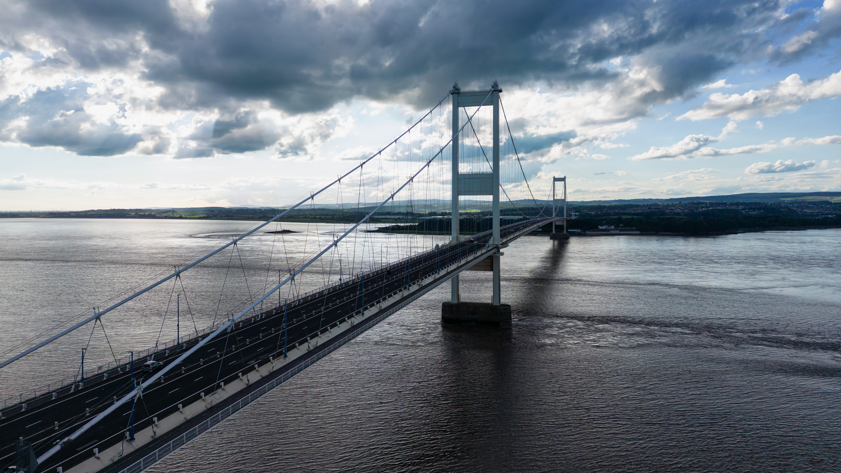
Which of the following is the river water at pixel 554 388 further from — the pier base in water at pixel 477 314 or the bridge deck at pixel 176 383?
the bridge deck at pixel 176 383

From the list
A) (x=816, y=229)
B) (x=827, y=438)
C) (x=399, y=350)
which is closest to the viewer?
(x=827, y=438)

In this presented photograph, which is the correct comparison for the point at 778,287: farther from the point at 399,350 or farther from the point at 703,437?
the point at 399,350

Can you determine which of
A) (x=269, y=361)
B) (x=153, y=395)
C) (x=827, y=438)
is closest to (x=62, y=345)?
(x=153, y=395)

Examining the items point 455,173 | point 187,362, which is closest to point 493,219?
point 455,173

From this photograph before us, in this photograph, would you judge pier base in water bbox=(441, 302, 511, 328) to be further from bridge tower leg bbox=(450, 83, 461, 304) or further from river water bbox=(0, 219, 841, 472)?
bridge tower leg bbox=(450, 83, 461, 304)

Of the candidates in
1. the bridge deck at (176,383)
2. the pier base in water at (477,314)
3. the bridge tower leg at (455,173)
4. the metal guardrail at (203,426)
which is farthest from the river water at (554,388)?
the bridge tower leg at (455,173)

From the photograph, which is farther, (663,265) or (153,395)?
(663,265)
